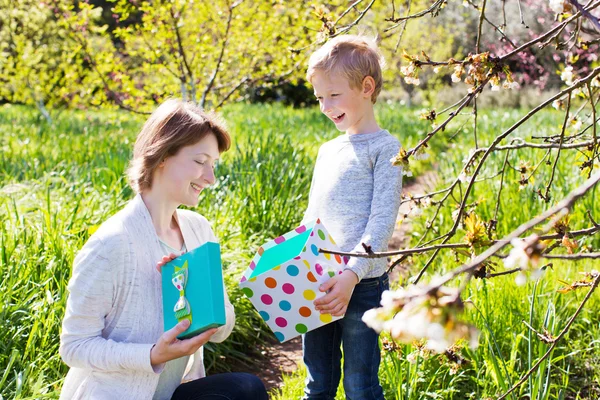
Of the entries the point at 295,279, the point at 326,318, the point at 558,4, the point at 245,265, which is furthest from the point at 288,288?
the point at 245,265

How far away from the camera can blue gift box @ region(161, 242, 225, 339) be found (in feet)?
5.19

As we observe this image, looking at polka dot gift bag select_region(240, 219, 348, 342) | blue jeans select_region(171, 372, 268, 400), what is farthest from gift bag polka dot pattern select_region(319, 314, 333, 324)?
blue jeans select_region(171, 372, 268, 400)

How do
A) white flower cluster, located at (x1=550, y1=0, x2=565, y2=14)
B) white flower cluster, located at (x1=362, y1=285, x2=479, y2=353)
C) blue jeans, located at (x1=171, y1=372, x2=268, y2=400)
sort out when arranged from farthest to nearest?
1. blue jeans, located at (x1=171, y1=372, x2=268, y2=400)
2. white flower cluster, located at (x1=550, y1=0, x2=565, y2=14)
3. white flower cluster, located at (x1=362, y1=285, x2=479, y2=353)

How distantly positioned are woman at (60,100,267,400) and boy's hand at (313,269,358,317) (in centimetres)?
32

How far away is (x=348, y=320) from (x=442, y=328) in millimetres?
1223

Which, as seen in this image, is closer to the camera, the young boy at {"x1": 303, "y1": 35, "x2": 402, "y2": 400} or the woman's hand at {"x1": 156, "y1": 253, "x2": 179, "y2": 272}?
the woman's hand at {"x1": 156, "y1": 253, "x2": 179, "y2": 272}

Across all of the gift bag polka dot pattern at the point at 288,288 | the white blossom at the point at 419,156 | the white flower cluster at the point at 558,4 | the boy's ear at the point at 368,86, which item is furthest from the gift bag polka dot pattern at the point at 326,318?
the white flower cluster at the point at 558,4

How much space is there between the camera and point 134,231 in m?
1.72

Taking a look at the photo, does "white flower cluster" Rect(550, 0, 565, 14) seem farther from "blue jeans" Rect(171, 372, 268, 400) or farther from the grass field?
"blue jeans" Rect(171, 372, 268, 400)

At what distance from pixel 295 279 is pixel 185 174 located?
421 millimetres

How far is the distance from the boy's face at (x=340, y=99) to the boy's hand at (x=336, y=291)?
46 cm

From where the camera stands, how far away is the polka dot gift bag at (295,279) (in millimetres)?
1756

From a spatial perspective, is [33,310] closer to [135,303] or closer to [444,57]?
[135,303]

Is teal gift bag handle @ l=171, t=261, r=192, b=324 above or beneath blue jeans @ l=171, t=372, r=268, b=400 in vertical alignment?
above
